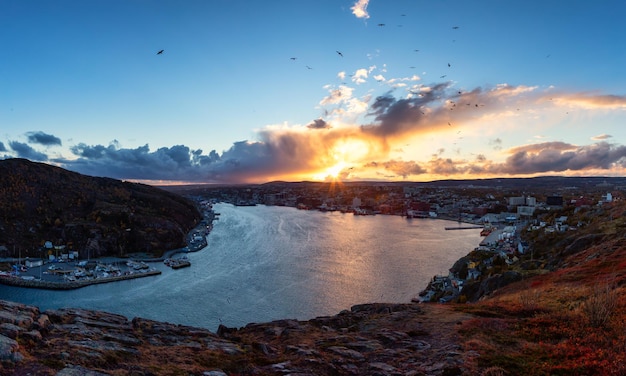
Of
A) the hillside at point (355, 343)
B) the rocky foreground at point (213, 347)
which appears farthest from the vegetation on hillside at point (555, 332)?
the rocky foreground at point (213, 347)

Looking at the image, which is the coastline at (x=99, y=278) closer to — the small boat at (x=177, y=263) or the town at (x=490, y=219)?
the small boat at (x=177, y=263)

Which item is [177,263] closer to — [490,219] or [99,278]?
[99,278]

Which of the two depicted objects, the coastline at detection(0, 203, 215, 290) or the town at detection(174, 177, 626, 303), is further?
the coastline at detection(0, 203, 215, 290)

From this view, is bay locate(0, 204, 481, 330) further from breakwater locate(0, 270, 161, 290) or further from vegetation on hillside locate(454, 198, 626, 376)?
vegetation on hillside locate(454, 198, 626, 376)

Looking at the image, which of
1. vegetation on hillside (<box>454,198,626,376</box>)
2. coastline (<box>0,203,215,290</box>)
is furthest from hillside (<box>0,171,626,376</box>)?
coastline (<box>0,203,215,290</box>)

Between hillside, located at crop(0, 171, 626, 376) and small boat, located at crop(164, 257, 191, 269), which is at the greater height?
hillside, located at crop(0, 171, 626, 376)
